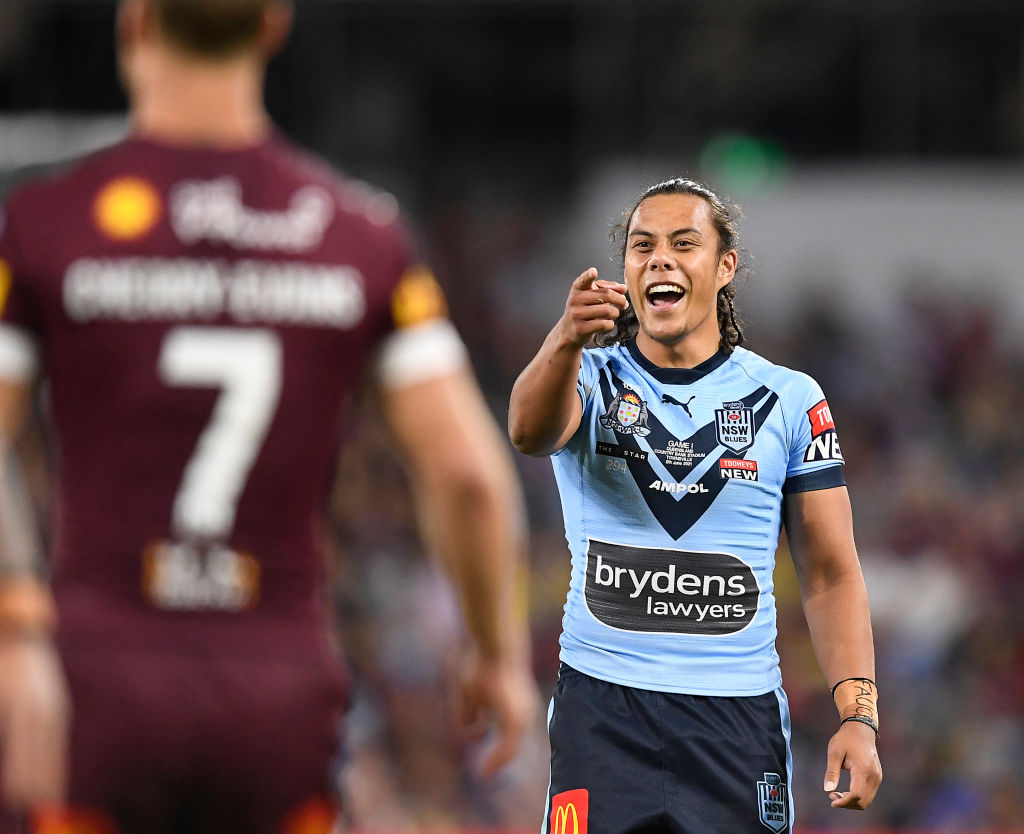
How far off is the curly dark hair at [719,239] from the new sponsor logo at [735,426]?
0.27 meters

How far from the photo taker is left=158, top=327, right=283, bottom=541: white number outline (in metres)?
2.53

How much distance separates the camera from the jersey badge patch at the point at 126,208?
2.56m

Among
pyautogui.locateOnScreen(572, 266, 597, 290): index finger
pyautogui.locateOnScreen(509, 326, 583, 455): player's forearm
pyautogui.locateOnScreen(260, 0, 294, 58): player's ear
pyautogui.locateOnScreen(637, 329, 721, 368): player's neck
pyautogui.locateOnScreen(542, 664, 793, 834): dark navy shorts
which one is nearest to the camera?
pyautogui.locateOnScreen(260, 0, 294, 58): player's ear

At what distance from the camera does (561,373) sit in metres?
3.88

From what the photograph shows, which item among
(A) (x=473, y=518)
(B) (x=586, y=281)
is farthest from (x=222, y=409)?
(B) (x=586, y=281)

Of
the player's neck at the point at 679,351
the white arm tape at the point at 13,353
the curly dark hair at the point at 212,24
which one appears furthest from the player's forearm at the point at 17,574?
the player's neck at the point at 679,351

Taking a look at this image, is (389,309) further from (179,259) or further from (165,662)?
(165,662)

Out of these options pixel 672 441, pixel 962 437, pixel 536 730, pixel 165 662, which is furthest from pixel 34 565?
pixel 962 437

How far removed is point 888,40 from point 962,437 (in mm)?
4066

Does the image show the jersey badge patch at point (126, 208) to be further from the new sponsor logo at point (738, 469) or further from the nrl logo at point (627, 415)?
the new sponsor logo at point (738, 469)

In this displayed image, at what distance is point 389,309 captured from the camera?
8.84 ft

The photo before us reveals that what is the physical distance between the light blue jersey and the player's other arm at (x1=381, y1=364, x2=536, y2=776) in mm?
1438

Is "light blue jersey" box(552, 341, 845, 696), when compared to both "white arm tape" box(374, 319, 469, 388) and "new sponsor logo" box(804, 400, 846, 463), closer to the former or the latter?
"new sponsor logo" box(804, 400, 846, 463)

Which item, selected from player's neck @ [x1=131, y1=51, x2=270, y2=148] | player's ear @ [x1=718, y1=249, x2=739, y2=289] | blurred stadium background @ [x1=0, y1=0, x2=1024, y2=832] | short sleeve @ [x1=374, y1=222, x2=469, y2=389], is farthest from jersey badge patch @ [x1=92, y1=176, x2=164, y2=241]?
blurred stadium background @ [x1=0, y1=0, x2=1024, y2=832]
